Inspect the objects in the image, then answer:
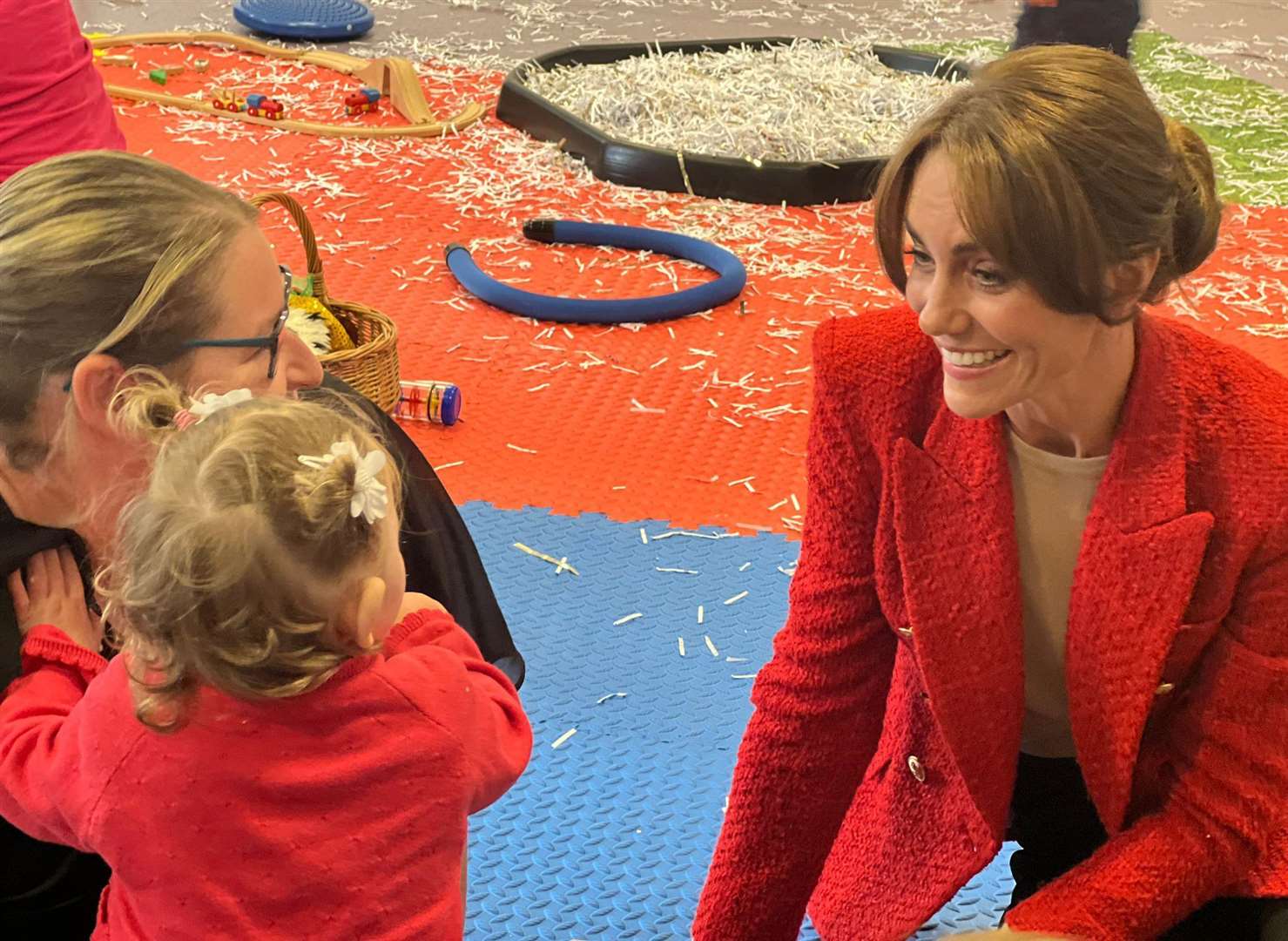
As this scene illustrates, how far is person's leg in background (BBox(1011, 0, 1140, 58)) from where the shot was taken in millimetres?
4047

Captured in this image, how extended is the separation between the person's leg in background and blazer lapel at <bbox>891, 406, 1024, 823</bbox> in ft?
9.78

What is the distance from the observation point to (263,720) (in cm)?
107

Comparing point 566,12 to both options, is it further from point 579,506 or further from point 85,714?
point 85,714

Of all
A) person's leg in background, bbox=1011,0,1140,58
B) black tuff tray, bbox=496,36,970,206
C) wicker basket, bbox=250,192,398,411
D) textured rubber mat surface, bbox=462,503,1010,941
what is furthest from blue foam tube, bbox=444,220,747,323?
person's leg in background, bbox=1011,0,1140,58

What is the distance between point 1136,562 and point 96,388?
928 mm

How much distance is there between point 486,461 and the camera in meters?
2.96

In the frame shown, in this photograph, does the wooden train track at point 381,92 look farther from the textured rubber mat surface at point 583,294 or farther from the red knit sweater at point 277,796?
the red knit sweater at point 277,796

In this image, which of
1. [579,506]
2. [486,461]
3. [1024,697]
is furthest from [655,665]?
[1024,697]

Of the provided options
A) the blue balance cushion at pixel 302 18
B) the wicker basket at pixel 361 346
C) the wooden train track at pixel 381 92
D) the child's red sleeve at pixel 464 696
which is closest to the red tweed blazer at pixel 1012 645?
the child's red sleeve at pixel 464 696

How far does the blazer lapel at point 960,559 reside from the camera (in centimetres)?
141

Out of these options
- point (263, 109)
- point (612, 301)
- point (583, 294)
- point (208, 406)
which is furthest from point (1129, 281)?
point (263, 109)

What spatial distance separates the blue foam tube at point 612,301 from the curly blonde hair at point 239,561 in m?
2.48

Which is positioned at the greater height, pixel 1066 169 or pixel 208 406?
pixel 1066 169

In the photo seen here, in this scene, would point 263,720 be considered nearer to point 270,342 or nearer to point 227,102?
point 270,342
